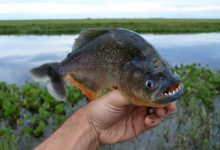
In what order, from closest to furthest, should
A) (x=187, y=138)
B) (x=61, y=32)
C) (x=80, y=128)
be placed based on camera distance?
(x=80, y=128)
(x=187, y=138)
(x=61, y=32)

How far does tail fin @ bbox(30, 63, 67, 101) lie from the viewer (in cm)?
237

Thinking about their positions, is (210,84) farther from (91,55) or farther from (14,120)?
(91,55)

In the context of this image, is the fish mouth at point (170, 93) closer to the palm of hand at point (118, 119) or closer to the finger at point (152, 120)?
the palm of hand at point (118, 119)

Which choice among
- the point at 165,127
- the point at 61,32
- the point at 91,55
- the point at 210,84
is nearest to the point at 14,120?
the point at 165,127

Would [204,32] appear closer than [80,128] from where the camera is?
No

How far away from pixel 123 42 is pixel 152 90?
335 mm

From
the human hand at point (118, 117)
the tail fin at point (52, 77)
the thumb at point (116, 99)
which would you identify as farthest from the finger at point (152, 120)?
the tail fin at point (52, 77)

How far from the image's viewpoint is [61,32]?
3450cm

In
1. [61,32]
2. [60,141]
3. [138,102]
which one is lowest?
[61,32]

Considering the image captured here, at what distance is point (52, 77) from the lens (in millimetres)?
2385

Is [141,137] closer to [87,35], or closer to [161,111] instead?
[161,111]

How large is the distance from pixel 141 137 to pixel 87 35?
15.5ft

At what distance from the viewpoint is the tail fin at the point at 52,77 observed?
7.78ft

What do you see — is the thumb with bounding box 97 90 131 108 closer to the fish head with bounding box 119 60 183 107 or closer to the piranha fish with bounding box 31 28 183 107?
the piranha fish with bounding box 31 28 183 107
